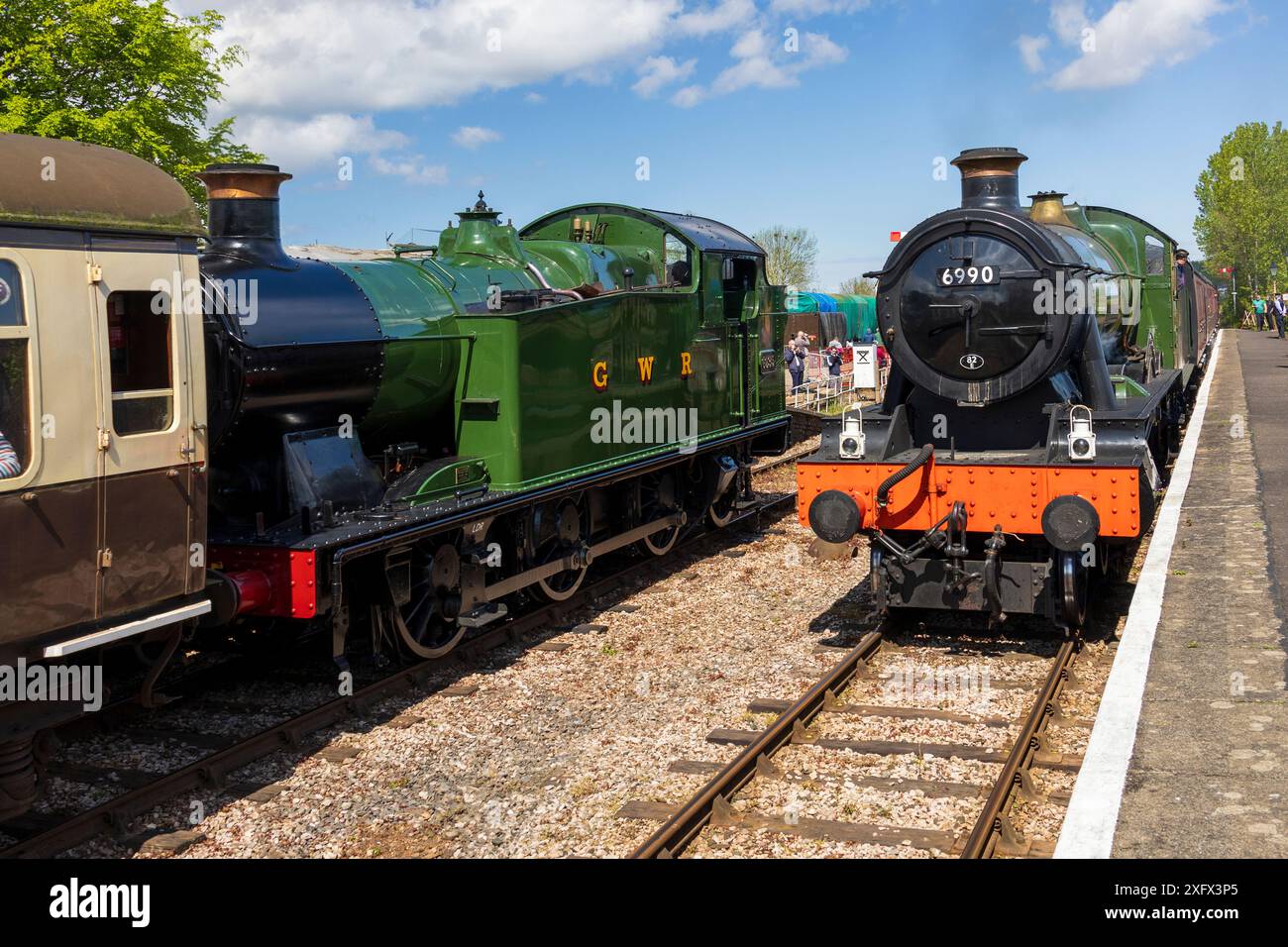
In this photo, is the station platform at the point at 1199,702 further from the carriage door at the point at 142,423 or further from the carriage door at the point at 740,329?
the carriage door at the point at 740,329

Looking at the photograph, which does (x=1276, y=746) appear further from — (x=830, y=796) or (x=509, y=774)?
(x=509, y=774)

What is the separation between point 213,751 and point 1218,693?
218 inches

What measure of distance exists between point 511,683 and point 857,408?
10.2 ft

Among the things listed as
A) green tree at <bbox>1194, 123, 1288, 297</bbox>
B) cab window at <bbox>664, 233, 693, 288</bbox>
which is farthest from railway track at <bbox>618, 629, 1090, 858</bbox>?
green tree at <bbox>1194, 123, 1288, 297</bbox>

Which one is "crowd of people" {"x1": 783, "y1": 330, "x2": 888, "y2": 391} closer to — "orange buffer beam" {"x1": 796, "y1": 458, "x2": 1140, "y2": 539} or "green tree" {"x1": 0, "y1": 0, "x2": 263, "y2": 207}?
"green tree" {"x1": 0, "y1": 0, "x2": 263, "y2": 207}

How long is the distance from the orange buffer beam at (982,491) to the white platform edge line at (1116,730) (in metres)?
0.69

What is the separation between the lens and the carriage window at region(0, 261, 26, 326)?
471 centimetres

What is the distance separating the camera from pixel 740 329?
12336mm

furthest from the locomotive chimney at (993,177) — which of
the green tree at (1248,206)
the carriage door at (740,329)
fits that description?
the green tree at (1248,206)

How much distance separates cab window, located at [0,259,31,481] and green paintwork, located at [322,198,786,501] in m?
3.14

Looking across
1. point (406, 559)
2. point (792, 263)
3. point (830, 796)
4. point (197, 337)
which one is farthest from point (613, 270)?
point (792, 263)

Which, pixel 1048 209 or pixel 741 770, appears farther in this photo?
pixel 1048 209

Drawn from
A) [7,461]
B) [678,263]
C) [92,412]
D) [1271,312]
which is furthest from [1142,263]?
[1271,312]

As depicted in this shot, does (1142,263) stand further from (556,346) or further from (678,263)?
(556,346)
